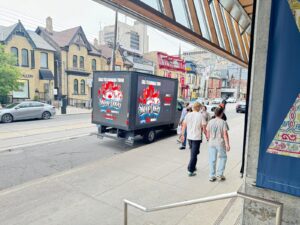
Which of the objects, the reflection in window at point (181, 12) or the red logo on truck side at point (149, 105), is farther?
the red logo on truck side at point (149, 105)

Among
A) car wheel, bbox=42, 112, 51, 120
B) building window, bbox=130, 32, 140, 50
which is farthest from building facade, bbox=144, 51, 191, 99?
building window, bbox=130, 32, 140, 50

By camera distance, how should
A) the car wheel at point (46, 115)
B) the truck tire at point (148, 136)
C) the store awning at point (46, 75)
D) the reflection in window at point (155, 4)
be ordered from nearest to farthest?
1. the reflection in window at point (155, 4)
2. the truck tire at point (148, 136)
3. the car wheel at point (46, 115)
4. the store awning at point (46, 75)

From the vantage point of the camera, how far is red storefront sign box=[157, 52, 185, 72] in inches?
1419

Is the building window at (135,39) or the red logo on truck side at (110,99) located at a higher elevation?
the building window at (135,39)

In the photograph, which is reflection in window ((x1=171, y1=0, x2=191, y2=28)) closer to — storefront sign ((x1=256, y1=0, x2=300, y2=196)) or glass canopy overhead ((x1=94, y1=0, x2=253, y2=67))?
glass canopy overhead ((x1=94, y1=0, x2=253, y2=67))

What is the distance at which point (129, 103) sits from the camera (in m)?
8.02

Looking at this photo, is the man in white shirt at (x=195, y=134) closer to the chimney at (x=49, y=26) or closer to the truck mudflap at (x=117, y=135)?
the truck mudflap at (x=117, y=135)

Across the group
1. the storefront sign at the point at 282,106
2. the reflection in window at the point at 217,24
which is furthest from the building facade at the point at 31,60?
the storefront sign at the point at 282,106

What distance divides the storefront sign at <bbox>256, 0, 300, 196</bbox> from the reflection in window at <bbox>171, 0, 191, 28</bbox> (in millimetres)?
2880

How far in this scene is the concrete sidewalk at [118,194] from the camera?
11.9ft

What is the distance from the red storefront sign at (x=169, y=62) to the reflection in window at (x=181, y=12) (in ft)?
101

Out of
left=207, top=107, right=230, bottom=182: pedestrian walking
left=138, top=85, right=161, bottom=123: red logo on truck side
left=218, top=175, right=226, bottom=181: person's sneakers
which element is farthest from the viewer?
left=138, top=85, right=161, bottom=123: red logo on truck side

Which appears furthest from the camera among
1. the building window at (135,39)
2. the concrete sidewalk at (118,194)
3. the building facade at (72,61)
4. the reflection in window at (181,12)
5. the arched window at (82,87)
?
the building window at (135,39)

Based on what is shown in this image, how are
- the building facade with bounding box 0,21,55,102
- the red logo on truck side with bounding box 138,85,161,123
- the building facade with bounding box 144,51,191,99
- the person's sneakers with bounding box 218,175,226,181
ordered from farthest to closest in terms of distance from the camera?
1. the building facade with bounding box 144,51,191,99
2. the building facade with bounding box 0,21,55,102
3. the red logo on truck side with bounding box 138,85,161,123
4. the person's sneakers with bounding box 218,175,226,181
